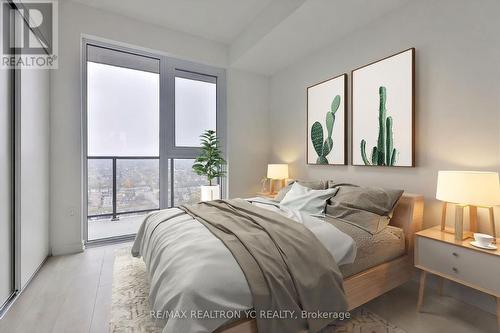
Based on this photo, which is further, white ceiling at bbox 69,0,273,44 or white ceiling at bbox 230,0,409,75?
white ceiling at bbox 69,0,273,44

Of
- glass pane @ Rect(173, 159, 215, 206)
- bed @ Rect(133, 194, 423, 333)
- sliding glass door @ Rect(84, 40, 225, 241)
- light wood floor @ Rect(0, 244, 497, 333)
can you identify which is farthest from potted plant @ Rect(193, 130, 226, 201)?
light wood floor @ Rect(0, 244, 497, 333)

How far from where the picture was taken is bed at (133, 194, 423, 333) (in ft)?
3.86

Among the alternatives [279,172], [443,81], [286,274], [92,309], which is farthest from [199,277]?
[279,172]

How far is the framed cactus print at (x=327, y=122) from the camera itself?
3083mm

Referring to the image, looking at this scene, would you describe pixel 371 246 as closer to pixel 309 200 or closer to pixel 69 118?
pixel 309 200

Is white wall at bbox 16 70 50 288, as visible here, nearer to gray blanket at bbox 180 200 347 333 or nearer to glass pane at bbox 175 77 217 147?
glass pane at bbox 175 77 217 147

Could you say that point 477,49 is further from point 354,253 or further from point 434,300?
point 434,300

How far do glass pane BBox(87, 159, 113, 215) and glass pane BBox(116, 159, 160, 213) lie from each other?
10cm

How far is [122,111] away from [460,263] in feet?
13.6

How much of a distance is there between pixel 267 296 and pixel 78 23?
149 inches

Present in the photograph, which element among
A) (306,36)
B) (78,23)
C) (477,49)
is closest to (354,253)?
(477,49)

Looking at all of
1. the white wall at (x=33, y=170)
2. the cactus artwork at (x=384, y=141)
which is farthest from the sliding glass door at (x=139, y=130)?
the cactus artwork at (x=384, y=141)

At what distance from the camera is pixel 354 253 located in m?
1.71

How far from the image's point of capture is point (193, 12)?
320 centimetres
